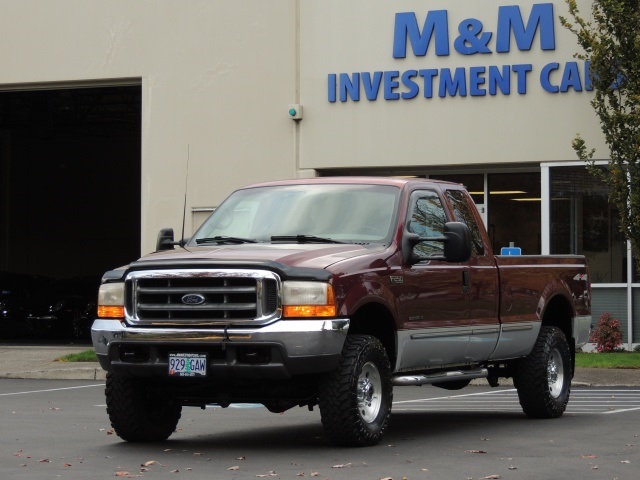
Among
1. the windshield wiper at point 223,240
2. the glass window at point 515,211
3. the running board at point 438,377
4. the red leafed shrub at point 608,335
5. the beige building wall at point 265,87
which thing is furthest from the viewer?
the glass window at point 515,211

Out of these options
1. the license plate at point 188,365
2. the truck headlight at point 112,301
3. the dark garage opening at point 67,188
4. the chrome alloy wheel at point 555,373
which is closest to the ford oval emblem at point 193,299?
the license plate at point 188,365

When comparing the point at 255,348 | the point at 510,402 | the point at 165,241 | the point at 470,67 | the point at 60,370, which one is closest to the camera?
the point at 255,348

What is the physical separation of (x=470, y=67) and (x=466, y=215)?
11803 millimetres

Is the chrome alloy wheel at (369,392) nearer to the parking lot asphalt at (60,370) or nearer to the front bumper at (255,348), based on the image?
the front bumper at (255,348)

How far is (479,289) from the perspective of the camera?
12.3 metres

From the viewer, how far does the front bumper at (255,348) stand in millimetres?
9938

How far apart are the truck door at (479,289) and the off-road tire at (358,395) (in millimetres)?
1633

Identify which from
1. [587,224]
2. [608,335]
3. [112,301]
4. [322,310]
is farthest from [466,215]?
[587,224]

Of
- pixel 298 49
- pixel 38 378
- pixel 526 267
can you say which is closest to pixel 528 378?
pixel 526 267

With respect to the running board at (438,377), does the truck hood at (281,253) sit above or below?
above

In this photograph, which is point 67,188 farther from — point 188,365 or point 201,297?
point 188,365

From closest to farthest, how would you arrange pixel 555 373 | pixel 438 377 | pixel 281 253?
pixel 281 253 → pixel 438 377 → pixel 555 373

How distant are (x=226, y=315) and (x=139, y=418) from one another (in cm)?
Answer: 134

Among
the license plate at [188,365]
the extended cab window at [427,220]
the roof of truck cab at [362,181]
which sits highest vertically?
the roof of truck cab at [362,181]
